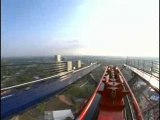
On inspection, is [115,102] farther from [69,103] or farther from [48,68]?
[69,103]

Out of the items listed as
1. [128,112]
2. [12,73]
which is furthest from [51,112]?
[12,73]

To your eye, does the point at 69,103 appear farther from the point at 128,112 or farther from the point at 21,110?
the point at 21,110

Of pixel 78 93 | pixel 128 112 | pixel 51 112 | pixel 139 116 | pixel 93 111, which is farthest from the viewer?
pixel 78 93

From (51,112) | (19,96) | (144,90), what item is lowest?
(51,112)

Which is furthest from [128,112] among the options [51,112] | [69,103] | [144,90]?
[69,103]

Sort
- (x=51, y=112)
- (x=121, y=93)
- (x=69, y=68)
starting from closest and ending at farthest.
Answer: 1. (x=121, y=93)
2. (x=69, y=68)
3. (x=51, y=112)

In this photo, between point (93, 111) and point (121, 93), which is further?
point (121, 93)

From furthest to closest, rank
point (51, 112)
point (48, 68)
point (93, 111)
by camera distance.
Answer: point (51, 112) < point (48, 68) < point (93, 111)

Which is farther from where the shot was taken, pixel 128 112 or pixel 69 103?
pixel 69 103

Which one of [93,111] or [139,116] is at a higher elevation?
[139,116]
